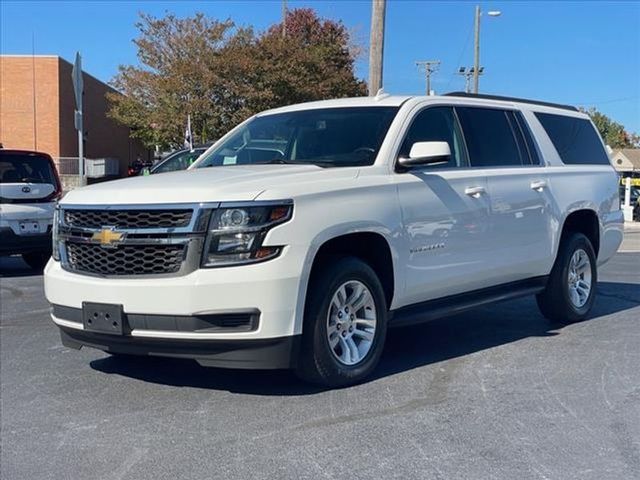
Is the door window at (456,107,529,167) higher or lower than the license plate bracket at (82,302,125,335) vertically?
higher

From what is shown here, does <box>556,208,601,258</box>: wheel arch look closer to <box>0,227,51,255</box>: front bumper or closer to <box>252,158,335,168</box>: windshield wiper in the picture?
<box>252,158,335,168</box>: windshield wiper

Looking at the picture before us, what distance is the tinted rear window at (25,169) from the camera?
11.0 meters

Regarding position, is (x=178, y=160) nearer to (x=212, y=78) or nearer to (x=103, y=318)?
(x=103, y=318)

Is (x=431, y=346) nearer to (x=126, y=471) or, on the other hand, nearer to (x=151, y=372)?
(x=151, y=372)

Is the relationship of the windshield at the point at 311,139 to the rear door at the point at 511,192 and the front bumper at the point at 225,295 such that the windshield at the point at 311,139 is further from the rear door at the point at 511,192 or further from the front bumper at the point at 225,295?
the front bumper at the point at 225,295

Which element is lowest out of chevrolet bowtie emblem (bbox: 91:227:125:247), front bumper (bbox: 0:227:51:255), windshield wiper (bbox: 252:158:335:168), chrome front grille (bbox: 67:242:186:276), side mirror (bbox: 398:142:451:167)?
front bumper (bbox: 0:227:51:255)

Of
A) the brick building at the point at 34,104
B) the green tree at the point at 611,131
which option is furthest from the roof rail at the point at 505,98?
the green tree at the point at 611,131

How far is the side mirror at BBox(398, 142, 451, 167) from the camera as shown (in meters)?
5.38

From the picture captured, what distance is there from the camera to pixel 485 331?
23.2 ft

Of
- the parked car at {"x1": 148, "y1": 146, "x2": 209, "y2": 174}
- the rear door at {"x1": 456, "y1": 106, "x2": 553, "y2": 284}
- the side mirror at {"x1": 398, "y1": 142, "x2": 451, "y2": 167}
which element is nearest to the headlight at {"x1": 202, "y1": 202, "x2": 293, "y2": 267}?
the side mirror at {"x1": 398, "y1": 142, "x2": 451, "y2": 167}

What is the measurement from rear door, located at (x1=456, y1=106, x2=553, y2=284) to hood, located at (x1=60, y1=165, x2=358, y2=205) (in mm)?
1611

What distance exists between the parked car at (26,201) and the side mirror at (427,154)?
280 inches

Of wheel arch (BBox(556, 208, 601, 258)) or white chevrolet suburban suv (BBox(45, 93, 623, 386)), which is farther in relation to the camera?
wheel arch (BBox(556, 208, 601, 258))

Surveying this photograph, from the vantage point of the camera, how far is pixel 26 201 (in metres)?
10.9
